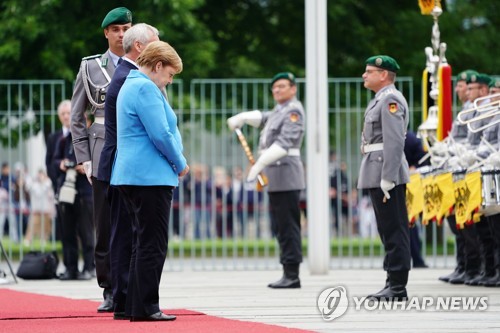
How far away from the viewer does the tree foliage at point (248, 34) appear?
65.0 feet

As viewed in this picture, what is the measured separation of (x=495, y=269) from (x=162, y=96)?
15.9 feet

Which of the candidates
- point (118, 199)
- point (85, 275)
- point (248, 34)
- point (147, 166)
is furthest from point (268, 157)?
point (248, 34)

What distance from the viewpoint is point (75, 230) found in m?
14.2

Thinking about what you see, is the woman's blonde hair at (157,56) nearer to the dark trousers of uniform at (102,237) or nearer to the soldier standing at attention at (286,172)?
the dark trousers of uniform at (102,237)

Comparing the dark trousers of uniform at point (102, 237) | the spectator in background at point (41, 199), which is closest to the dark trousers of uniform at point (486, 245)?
the dark trousers of uniform at point (102, 237)

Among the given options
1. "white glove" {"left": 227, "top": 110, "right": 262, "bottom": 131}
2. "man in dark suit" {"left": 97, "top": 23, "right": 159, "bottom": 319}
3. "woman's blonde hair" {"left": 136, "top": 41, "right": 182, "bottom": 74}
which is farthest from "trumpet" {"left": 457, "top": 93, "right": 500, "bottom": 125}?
"woman's blonde hair" {"left": 136, "top": 41, "right": 182, "bottom": 74}

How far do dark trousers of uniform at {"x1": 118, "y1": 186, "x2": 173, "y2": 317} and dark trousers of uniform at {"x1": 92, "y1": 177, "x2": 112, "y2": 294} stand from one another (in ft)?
3.53

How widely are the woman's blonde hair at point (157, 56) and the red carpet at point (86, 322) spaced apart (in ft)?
5.29

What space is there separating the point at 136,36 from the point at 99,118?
37.7 inches

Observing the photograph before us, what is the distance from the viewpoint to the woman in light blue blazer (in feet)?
27.3

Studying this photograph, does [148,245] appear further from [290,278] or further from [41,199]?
[41,199]

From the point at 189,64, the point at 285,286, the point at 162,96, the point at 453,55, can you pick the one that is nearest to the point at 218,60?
the point at 189,64

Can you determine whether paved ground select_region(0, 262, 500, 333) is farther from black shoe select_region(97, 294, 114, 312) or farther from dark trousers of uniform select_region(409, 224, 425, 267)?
black shoe select_region(97, 294, 114, 312)

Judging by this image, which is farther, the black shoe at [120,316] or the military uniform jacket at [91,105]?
the military uniform jacket at [91,105]
